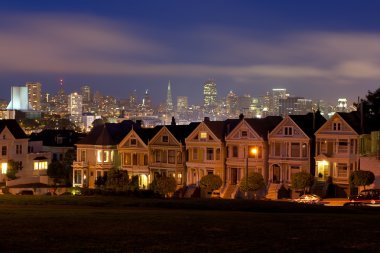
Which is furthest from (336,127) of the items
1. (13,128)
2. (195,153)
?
(13,128)

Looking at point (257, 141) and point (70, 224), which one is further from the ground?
point (257, 141)

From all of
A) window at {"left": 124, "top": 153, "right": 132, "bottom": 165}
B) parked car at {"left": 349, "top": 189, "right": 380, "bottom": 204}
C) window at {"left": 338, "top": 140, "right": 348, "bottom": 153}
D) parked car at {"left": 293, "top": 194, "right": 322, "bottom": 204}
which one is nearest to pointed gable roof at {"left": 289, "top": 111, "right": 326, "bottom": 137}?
window at {"left": 338, "top": 140, "right": 348, "bottom": 153}

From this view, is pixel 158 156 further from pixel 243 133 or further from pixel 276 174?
pixel 276 174

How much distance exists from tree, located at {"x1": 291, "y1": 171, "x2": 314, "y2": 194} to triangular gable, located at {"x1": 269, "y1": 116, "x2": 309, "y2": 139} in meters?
4.74

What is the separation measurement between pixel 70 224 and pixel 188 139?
4263cm

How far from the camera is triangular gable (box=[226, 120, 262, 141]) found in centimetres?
6230

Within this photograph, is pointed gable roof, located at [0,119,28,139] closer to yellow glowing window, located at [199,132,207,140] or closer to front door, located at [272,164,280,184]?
yellow glowing window, located at [199,132,207,140]

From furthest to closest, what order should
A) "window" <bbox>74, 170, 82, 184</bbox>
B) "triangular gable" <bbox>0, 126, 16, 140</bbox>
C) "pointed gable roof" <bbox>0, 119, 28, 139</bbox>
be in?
"pointed gable roof" <bbox>0, 119, 28, 139</bbox>
"triangular gable" <bbox>0, 126, 16, 140</bbox>
"window" <bbox>74, 170, 82, 184</bbox>

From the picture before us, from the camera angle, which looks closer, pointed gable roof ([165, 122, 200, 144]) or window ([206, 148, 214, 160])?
window ([206, 148, 214, 160])

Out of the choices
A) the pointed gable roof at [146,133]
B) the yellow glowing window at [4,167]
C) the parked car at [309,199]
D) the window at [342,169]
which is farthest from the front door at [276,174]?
the yellow glowing window at [4,167]

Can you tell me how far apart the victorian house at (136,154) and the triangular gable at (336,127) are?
1859 cm

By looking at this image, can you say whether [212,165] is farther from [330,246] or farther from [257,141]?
[330,246]

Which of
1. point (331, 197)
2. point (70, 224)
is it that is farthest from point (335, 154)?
point (70, 224)

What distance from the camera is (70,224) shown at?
75.4 feet
